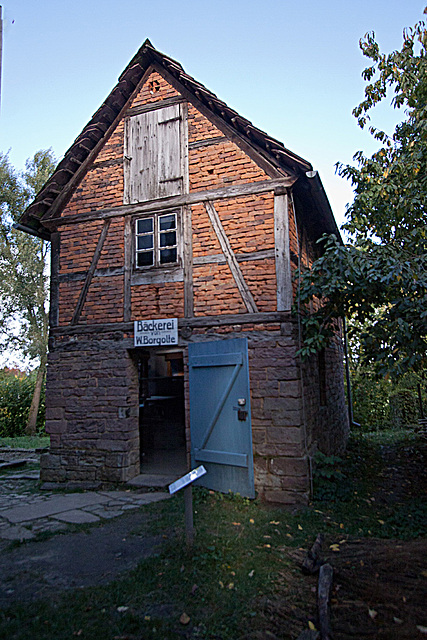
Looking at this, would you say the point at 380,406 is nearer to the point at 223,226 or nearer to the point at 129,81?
the point at 223,226

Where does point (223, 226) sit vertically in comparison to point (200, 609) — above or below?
above

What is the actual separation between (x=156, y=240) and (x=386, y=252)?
3790 mm

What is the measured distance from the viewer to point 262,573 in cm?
402

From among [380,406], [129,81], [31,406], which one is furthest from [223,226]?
[31,406]

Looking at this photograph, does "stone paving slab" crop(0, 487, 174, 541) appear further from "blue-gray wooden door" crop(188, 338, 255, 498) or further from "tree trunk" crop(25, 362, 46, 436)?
"tree trunk" crop(25, 362, 46, 436)

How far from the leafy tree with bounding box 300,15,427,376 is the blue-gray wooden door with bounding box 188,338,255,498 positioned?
112 centimetres

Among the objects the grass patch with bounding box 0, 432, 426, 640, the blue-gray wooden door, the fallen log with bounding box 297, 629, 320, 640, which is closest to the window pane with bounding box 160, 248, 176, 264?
the blue-gray wooden door

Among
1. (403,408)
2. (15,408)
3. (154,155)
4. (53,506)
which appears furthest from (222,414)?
(15,408)

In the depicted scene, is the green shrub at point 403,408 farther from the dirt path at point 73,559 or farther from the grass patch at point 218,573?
the dirt path at point 73,559

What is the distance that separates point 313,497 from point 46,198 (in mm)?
7242

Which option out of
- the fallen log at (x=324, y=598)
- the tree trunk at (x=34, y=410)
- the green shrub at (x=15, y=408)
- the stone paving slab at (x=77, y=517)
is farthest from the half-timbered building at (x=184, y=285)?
the green shrub at (x=15, y=408)

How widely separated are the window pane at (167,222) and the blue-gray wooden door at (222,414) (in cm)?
215

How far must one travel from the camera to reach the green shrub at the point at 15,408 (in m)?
17.1

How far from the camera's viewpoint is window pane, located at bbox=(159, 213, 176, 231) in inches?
300
